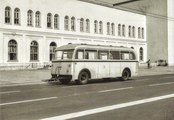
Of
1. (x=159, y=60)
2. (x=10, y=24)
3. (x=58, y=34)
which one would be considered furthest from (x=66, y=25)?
(x=159, y=60)

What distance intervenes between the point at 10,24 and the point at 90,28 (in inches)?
574

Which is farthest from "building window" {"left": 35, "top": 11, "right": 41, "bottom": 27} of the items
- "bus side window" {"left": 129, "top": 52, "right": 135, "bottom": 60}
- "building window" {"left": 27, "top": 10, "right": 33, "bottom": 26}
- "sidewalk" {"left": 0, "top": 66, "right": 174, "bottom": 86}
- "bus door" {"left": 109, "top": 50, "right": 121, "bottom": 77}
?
"bus door" {"left": 109, "top": 50, "right": 121, "bottom": 77}

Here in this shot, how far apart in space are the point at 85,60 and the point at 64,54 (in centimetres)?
133

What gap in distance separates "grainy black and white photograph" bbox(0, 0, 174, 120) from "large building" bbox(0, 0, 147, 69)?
118 millimetres

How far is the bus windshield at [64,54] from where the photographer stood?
59.1 feet

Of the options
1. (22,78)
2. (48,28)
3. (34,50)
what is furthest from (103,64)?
(48,28)

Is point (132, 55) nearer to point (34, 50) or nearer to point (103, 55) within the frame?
point (103, 55)

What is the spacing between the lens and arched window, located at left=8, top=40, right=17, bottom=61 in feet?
119

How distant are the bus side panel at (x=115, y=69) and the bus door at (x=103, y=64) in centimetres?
31

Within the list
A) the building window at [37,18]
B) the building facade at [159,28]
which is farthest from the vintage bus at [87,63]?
the building facade at [159,28]

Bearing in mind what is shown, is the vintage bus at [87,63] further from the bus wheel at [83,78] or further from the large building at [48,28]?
the large building at [48,28]

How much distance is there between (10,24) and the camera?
36312mm

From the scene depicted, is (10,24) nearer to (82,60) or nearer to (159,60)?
(82,60)

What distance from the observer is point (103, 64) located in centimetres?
1952
